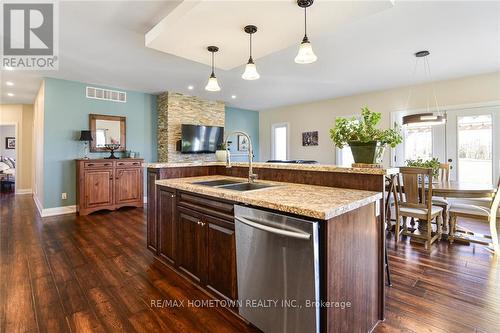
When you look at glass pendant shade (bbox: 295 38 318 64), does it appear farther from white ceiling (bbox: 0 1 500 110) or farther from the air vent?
the air vent

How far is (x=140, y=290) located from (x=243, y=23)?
2575 mm

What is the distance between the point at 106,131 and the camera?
17.8 ft

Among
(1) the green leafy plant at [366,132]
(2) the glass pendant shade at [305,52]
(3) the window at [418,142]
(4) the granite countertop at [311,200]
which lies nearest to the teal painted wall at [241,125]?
(3) the window at [418,142]

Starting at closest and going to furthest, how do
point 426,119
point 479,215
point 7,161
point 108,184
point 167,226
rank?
point 167,226 → point 479,215 → point 426,119 → point 108,184 → point 7,161

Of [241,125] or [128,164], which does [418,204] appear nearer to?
[128,164]

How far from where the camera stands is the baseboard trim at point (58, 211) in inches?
187

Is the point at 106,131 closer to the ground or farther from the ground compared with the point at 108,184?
farther from the ground

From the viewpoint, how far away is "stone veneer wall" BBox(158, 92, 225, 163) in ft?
19.5

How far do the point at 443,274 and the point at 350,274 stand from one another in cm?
170

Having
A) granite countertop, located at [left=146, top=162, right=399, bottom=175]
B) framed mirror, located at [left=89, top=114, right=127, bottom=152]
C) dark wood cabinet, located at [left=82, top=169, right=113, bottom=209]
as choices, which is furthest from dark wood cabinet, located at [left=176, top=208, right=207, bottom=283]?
framed mirror, located at [left=89, top=114, right=127, bottom=152]

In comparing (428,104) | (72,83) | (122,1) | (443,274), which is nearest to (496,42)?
(428,104)

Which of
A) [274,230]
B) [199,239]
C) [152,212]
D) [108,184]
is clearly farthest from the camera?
[108,184]

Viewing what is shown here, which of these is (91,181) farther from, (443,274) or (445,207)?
(445,207)

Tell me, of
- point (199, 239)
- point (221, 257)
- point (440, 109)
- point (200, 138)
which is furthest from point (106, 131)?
point (440, 109)
